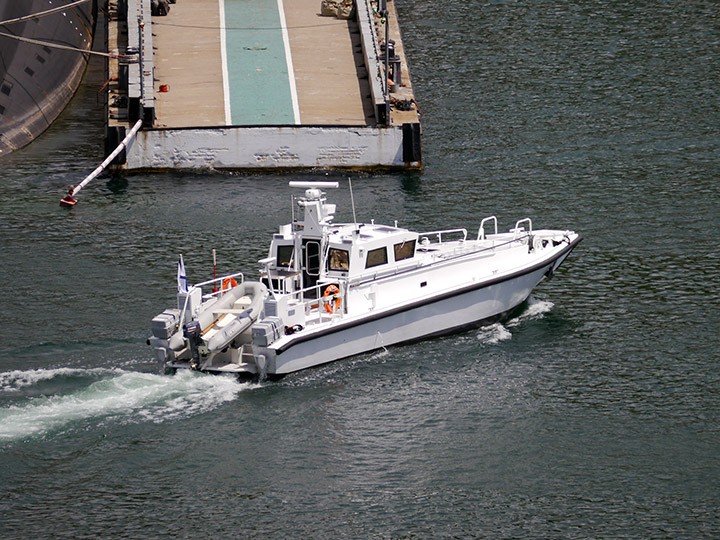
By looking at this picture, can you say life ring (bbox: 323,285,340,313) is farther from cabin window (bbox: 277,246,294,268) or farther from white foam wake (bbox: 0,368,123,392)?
white foam wake (bbox: 0,368,123,392)

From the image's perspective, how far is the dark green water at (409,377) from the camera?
24.7 m

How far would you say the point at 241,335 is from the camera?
31.1 m

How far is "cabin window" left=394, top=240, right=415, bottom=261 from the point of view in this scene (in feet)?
108

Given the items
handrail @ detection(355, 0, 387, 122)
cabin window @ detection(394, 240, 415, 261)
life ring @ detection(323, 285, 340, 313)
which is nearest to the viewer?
life ring @ detection(323, 285, 340, 313)

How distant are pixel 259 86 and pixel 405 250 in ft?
76.7

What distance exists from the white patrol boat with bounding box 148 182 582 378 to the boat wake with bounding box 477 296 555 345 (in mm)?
315

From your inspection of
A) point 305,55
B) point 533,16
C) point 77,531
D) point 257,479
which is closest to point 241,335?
point 257,479

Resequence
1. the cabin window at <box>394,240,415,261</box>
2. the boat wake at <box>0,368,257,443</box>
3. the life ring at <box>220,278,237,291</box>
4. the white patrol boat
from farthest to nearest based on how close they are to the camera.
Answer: the cabin window at <box>394,240,415,261</box> < the life ring at <box>220,278,237,291</box> < the white patrol boat < the boat wake at <box>0,368,257,443</box>

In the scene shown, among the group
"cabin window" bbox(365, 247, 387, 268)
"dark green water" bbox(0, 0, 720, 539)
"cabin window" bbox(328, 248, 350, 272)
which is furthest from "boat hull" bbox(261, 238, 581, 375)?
"cabin window" bbox(328, 248, 350, 272)

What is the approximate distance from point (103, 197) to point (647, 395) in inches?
999

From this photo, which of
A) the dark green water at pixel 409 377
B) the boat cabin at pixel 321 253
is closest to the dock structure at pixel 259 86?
the dark green water at pixel 409 377

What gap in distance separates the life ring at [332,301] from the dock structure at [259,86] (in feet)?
62.1

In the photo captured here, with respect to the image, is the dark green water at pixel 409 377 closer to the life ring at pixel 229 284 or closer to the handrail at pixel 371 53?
the life ring at pixel 229 284

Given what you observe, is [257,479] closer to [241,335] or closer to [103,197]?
[241,335]
